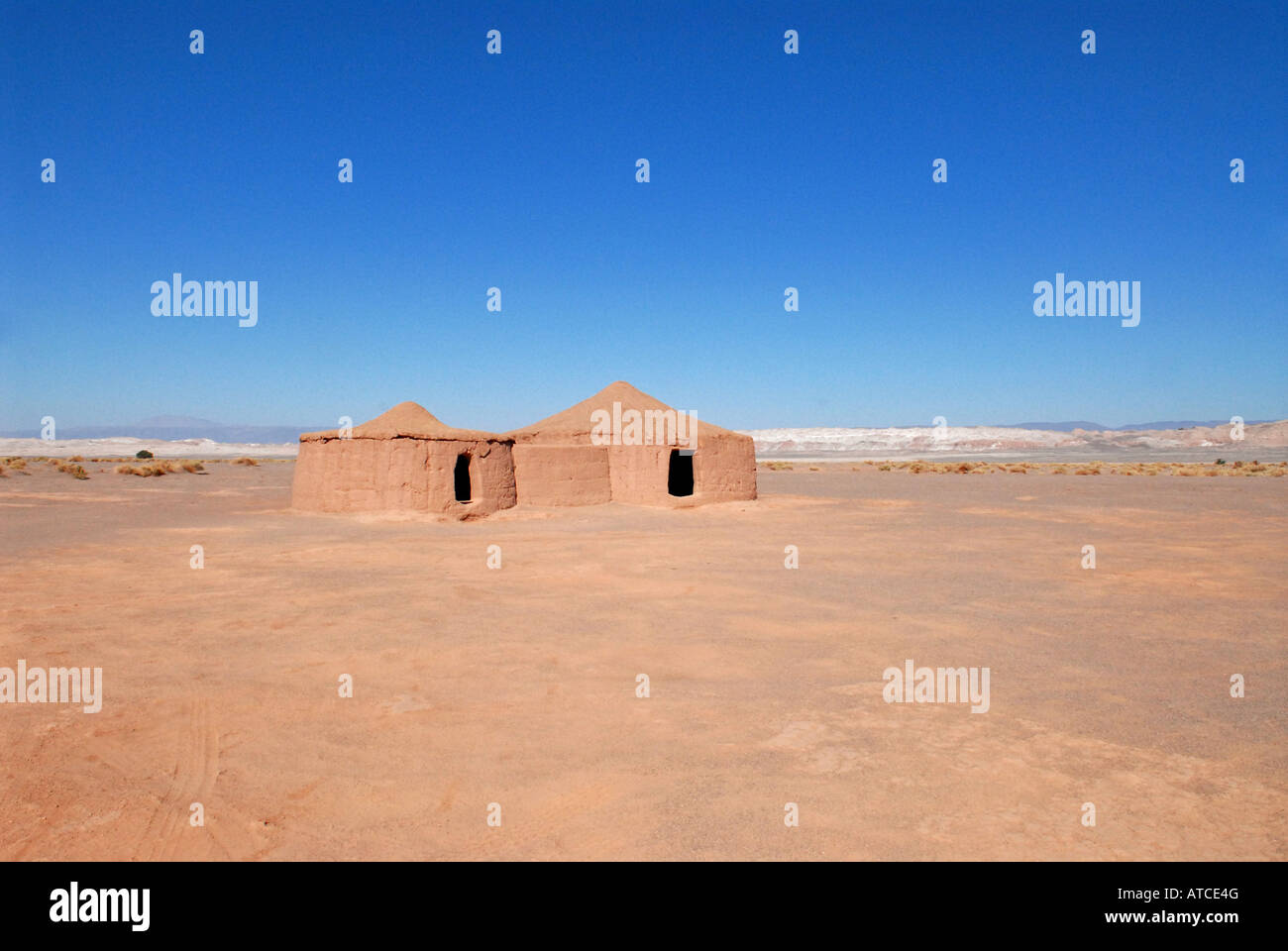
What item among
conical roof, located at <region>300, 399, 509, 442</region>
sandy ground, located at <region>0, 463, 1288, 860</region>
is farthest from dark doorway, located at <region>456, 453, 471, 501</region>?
sandy ground, located at <region>0, 463, 1288, 860</region>

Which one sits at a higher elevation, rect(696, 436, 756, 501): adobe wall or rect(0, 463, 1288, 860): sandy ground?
rect(696, 436, 756, 501): adobe wall

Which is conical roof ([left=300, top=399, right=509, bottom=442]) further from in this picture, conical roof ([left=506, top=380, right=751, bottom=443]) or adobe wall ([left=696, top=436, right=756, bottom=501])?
adobe wall ([left=696, top=436, right=756, bottom=501])

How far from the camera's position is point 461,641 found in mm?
7004

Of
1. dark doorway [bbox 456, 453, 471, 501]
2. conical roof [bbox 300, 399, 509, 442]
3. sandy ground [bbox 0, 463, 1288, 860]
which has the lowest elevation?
sandy ground [bbox 0, 463, 1288, 860]

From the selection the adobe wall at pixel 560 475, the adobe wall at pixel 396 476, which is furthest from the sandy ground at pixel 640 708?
the adobe wall at pixel 560 475

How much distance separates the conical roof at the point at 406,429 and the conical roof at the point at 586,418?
8.56 ft

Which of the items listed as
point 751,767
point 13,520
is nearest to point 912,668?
point 751,767

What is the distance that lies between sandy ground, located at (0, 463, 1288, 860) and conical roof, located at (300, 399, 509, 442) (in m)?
5.47

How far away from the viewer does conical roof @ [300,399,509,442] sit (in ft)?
56.2

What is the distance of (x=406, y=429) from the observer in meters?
21.7

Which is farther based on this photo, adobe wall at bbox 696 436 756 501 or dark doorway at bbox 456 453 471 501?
dark doorway at bbox 456 453 471 501

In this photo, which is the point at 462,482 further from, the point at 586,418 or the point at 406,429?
the point at 586,418

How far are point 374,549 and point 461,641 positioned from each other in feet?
20.6
